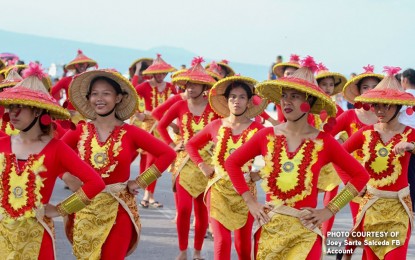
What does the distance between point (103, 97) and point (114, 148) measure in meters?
0.45

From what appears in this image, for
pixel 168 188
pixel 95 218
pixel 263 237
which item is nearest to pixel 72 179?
pixel 95 218

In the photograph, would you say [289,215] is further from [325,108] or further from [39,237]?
[39,237]

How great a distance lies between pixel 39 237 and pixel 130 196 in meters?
1.13

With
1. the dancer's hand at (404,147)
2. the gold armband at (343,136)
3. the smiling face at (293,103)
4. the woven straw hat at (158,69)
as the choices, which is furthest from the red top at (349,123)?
the woven straw hat at (158,69)

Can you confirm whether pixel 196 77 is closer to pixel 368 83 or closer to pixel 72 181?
pixel 368 83

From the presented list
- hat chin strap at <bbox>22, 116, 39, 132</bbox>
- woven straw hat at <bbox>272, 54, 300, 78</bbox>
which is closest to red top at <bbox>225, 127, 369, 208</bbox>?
hat chin strap at <bbox>22, 116, 39, 132</bbox>

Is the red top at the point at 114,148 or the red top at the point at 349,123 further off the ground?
the red top at the point at 349,123

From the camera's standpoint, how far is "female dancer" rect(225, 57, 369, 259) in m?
5.50

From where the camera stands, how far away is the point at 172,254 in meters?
9.06

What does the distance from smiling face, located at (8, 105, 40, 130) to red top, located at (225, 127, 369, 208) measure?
1706 millimetres

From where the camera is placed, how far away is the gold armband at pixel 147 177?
6312mm

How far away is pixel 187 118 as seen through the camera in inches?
365

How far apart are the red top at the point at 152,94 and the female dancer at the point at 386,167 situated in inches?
247

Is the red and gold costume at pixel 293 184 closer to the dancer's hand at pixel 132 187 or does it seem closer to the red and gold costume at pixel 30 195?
the dancer's hand at pixel 132 187
